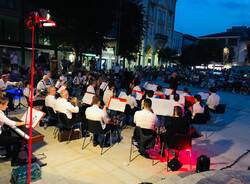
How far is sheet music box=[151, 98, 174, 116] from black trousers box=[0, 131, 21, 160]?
404 cm

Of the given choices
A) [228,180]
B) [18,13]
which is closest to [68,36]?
[18,13]

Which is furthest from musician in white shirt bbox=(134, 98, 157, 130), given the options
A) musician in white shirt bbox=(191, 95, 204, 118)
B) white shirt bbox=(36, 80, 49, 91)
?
white shirt bbox=(36, 80, 49, 91)

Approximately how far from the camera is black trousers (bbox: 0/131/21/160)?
5.67 m

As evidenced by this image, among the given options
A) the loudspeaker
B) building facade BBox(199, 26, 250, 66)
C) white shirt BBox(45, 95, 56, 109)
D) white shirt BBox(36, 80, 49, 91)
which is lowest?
the loudspeaker

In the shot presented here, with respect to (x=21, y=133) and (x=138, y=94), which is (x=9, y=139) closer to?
(x=21, y=133)

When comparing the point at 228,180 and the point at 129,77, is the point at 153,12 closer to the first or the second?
the point at 129,77

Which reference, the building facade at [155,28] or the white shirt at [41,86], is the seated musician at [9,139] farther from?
the building facade at [155,28]

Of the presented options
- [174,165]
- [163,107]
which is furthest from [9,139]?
[163,107]

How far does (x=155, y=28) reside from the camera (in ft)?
171

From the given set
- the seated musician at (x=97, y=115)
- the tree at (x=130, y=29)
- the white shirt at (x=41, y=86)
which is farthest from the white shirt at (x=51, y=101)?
the tree at (x=130, y=29)

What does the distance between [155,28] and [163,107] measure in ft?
151

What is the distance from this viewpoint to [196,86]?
27.4 m

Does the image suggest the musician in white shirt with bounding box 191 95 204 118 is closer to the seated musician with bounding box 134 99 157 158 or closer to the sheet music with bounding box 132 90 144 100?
the sheet music with bounding box 132 90 144 100

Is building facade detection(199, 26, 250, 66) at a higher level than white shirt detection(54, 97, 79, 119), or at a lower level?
higher
